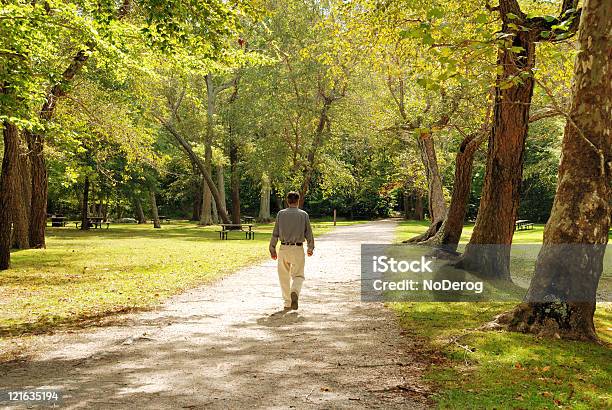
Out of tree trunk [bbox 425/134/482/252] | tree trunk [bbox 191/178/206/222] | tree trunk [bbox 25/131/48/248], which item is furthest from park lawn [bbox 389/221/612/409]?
tree trunk [bbox 191/178/206/222]

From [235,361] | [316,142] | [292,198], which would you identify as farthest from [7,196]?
[316,142]

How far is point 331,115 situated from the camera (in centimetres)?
3238

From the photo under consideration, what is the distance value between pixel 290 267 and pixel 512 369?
13.1ft

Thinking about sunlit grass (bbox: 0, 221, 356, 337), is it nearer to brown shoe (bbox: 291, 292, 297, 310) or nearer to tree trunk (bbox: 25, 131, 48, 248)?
tree trunk (bbox: 25, 131, 48, 248)

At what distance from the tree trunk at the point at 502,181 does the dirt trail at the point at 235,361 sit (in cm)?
420

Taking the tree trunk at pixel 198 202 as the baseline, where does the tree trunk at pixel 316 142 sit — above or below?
above

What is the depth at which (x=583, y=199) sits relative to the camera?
7211 mm

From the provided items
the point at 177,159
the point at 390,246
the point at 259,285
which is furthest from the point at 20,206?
the point at 177,159

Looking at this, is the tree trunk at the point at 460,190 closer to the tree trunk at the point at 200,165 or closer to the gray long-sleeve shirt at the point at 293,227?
the gray long-sleeve shirt at the point at 293,227

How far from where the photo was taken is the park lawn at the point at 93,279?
9.38 metres

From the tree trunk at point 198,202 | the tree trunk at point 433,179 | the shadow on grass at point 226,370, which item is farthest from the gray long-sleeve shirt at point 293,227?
the tree trunk at point 198,202

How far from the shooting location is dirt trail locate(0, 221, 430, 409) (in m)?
5.04

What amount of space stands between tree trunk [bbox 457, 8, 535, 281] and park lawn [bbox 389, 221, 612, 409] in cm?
443

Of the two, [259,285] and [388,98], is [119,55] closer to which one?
[259,285]
